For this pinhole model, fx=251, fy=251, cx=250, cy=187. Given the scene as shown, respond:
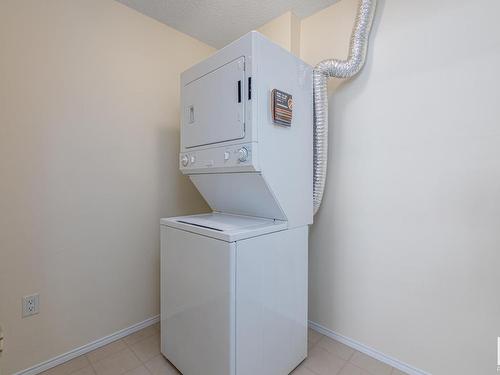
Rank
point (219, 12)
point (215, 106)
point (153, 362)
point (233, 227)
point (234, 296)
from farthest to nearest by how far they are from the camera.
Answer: point (219, 12) < point (153, 362) < point (215, 106) < point (233, 227) < point (234, 296)

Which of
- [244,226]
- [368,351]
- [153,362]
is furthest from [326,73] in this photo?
[153,362]

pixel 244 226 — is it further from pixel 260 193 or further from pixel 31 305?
pixel 31 305

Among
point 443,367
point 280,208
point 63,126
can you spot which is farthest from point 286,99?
point 443,367

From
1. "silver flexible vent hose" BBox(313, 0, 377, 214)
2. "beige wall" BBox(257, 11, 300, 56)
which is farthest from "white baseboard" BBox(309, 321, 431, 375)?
"beige wall" BBox(257, 11, 300, 56)

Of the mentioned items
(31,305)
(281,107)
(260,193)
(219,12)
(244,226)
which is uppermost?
(219,12)

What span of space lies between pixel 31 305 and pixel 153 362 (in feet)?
2.77

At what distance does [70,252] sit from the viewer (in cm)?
171

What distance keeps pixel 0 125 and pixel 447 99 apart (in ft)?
8.48

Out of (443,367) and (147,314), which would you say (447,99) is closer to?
(443,367)

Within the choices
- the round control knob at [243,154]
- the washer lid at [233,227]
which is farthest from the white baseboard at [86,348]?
the round control knob at [243,154]

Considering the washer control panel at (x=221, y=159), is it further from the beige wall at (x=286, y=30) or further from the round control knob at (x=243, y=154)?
the beige wall at (x=286, y=30)

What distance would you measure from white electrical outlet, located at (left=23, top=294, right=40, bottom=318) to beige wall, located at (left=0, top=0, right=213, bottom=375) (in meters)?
0.03

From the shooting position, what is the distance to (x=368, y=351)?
70.0 inches

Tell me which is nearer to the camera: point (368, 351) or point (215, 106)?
point (215, 106)
